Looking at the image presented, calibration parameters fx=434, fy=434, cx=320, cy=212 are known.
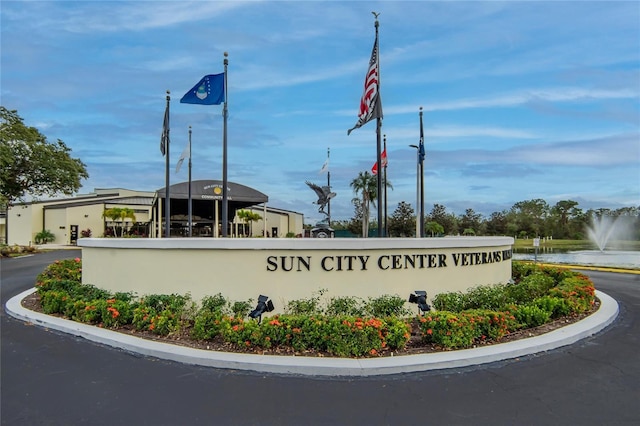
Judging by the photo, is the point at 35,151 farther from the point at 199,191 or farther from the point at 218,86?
the point at 218,86

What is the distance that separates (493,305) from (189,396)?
5663mm

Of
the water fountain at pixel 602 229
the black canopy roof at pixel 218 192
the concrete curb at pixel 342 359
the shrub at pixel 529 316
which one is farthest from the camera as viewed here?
the water fountain at pixel 602 229

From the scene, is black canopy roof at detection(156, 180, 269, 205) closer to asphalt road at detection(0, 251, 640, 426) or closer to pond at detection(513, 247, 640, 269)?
pond at detection(513, 247, 640, 269)

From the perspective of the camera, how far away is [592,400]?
183 inches

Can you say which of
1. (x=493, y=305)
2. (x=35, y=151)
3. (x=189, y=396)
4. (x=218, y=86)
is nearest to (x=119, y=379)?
(x=189, y=396)

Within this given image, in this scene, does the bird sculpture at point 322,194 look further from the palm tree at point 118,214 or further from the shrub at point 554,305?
the palm tree at point 118,214

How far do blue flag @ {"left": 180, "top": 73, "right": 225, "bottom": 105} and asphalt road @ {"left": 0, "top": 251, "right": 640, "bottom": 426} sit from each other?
9.92 meters

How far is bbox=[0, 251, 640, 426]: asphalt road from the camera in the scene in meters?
4.24

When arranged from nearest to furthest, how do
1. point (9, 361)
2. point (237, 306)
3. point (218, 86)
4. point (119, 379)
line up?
point (119, 379) → point (9, 361) → point (237, 306) → point (218, 86)

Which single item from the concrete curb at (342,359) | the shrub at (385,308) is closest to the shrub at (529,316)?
the concrete curb at (342,359)

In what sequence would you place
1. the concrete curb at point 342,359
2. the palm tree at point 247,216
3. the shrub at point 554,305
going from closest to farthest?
1. the concrete curb at point 342,359
2. the shrub at point 554,305
3. the palm tree at point 247,216

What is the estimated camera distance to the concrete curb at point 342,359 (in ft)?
17.9

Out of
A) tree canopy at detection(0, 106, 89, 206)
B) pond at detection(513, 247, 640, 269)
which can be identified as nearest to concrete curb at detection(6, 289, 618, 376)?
pond at detection(513, 247, 640, 269)

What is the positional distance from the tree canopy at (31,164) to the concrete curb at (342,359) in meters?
26.5
